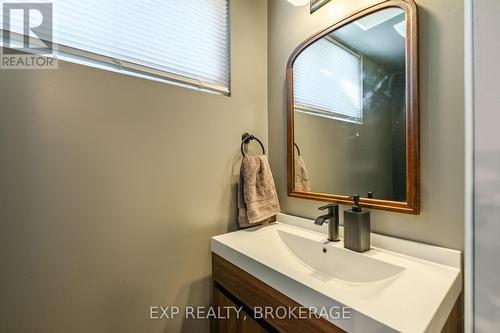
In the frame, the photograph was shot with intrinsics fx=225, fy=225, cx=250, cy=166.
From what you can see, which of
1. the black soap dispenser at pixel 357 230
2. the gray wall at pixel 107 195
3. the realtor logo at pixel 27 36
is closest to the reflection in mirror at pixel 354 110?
the black soap dispenser at pixel 357 230

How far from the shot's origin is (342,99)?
1069 mm

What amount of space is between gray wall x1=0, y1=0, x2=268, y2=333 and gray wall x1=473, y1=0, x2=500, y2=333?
96 cm

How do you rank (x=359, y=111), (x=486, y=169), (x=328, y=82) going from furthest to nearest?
(x=328, y=82), (x=359, y=111), (x=486, y=169)

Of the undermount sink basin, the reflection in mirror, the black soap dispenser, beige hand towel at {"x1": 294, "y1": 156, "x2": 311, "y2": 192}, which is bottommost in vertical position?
the undermount sink basin

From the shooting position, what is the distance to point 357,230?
876mm

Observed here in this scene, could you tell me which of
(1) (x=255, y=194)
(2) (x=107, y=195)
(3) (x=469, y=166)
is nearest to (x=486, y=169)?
(3) (x=469, y=166)

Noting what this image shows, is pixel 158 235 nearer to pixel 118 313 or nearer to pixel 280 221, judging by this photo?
pixel 118 313

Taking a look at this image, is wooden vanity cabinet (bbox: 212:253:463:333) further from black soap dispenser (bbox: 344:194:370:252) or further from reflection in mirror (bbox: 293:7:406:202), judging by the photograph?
reflection in mirror (bbox: 293:7:406:202)

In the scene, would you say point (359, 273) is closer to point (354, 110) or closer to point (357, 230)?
point (357, 230)

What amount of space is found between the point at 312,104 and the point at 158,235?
998 mm

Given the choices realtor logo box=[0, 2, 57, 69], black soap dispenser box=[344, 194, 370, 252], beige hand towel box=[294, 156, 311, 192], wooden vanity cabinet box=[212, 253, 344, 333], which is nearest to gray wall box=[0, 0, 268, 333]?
realtor logo box=[0, 2, 57, 69]

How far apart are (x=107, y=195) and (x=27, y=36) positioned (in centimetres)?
61

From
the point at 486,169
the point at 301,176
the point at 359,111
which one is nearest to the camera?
the point at 486,169

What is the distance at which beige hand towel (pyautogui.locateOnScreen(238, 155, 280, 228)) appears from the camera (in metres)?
1.18
